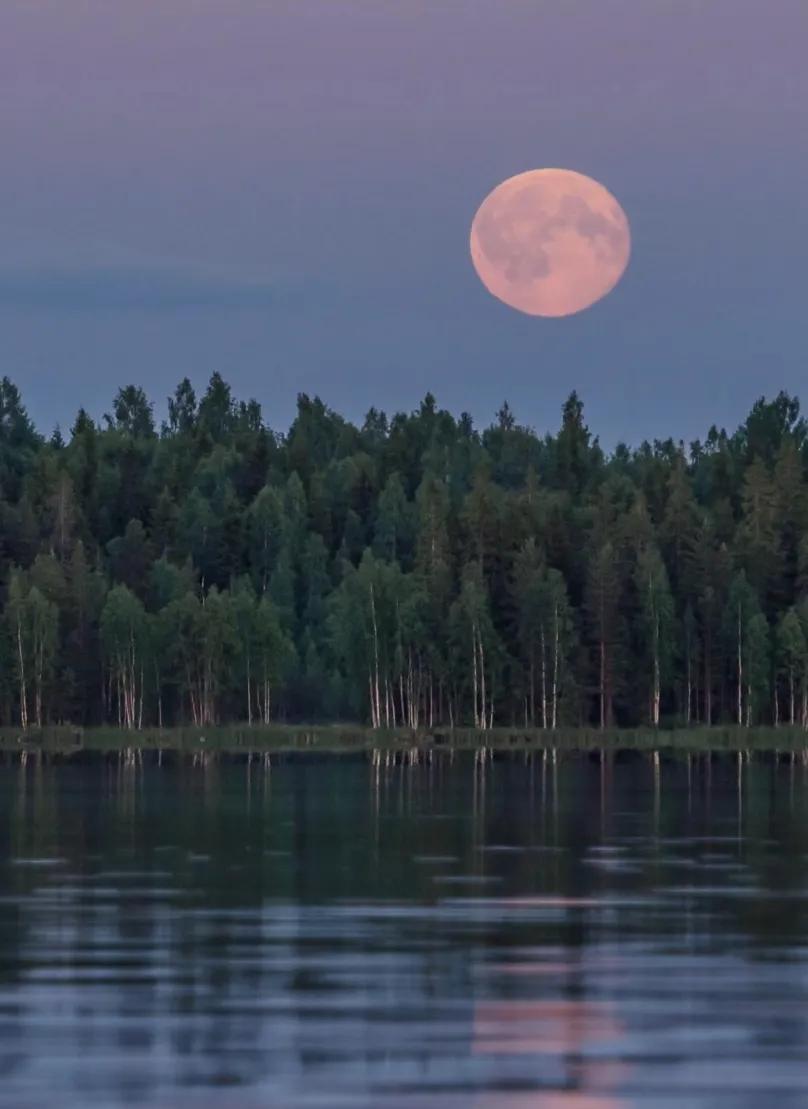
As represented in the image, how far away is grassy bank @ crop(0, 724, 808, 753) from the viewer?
13525cm

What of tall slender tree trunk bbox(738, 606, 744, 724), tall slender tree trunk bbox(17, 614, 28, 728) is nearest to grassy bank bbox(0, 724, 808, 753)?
tall slender tree trunk bbox(17, 614, 28, 728)

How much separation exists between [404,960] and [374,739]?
11774cm

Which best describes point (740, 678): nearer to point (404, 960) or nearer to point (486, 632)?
point (486, 632)

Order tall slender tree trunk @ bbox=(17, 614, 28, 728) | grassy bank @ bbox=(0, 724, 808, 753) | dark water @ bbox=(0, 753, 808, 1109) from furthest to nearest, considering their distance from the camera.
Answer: tall slender tree trunk @ bbox=(17, 614, 28, 728) → grassy bank @ bbox=(0, 724, 808, 753) → dark water @ bbox=(0, 753, 808, 1109)

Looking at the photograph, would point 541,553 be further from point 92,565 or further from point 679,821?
point 679,821

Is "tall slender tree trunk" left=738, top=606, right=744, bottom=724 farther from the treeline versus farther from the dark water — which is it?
the dark water

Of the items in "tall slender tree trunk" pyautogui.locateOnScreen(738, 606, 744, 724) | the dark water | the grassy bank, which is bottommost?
the grassy bank

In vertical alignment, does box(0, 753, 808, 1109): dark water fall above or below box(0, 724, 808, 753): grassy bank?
above

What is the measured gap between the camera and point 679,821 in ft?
192

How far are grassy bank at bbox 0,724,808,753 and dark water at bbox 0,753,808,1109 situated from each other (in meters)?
74.9

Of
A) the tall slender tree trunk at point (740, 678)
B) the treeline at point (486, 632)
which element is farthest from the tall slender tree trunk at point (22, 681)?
the tall slender tree trunk at point (740, 678)

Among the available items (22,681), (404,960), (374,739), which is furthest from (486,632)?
(404,960)

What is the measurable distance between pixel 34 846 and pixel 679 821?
1664 centimetres

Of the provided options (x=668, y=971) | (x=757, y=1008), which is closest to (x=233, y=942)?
(x=668, y=971)
